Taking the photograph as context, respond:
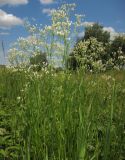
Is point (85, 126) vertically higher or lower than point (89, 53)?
lower

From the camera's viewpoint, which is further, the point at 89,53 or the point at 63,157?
the point at 89,53

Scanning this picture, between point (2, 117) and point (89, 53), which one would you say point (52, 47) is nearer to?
point (89, 53)

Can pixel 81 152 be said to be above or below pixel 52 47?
below

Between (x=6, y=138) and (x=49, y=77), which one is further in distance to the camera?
(x=6, y=138)

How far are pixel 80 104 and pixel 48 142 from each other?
1.90 feet

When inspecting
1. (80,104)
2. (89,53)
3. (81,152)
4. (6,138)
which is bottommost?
(6,138)

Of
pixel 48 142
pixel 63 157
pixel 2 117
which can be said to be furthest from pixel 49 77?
pixel 2 117

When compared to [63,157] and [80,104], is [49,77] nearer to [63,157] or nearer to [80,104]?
[80,104]

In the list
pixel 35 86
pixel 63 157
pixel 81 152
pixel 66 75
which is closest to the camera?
pixel 81 152

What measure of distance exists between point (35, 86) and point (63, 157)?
117cm

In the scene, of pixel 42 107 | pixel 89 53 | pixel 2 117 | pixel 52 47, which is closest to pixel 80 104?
pixel 42 107

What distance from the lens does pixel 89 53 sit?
17.6ft

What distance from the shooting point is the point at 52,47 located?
13.3 ft

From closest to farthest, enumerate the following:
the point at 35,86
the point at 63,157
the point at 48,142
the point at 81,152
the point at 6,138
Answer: the point at 81,152
the point at 63,157
the point at 48,142
the point at 35,86
the point at 6,138
